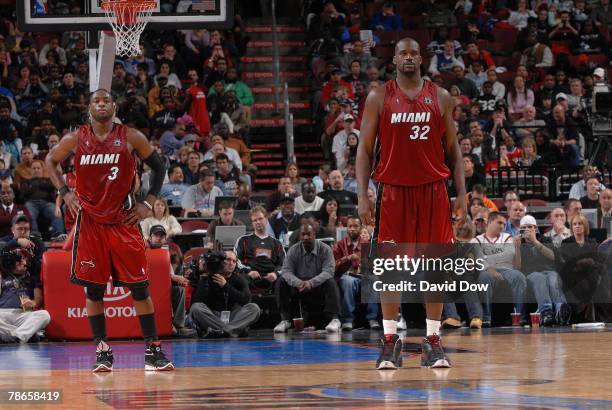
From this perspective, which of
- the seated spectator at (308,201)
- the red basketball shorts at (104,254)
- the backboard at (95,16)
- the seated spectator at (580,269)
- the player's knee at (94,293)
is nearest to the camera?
the red basketball shorts at (104,254)

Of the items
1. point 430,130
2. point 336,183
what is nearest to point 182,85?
point 336,183

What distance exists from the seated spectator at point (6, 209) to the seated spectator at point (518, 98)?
30.1 feet

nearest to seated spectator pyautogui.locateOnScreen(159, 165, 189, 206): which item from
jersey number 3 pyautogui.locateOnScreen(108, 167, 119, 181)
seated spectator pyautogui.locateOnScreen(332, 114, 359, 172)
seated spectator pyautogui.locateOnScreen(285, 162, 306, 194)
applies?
seated spectator pyautogui.locateOnScreen(285, 162, 306, 194)

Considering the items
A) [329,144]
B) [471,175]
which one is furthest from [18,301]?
[329,144]

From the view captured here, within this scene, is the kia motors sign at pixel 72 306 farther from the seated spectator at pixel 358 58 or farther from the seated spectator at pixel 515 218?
the seated spectator at pixel 358 58

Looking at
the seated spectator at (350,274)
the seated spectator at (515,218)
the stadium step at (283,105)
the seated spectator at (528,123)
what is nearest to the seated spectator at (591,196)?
the seated spectator at (515,218)

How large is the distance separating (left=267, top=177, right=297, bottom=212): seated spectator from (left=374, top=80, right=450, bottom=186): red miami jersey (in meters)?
8.12

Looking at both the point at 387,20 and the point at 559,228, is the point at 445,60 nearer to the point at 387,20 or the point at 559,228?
the point at 387,20

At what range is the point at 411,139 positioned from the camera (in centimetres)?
782

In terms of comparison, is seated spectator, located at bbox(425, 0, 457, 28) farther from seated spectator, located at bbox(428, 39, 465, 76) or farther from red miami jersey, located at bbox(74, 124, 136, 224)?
red miami jersey, located at bbox(74, 124, 136, 224)

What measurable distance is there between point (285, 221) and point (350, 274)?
1.73 meters

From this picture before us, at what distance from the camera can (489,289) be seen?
1343 centimetres

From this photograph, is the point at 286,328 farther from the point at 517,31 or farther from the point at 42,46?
the point at 517,31

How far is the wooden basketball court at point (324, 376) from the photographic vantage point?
6.12 metres
